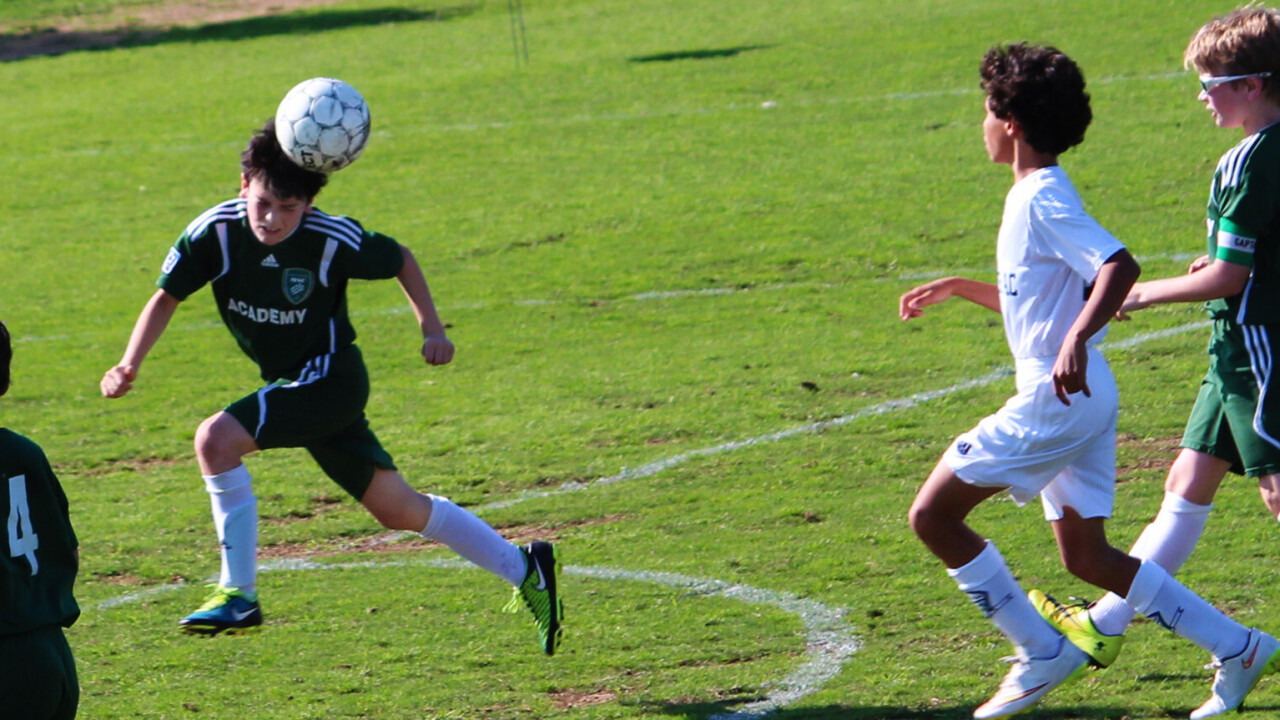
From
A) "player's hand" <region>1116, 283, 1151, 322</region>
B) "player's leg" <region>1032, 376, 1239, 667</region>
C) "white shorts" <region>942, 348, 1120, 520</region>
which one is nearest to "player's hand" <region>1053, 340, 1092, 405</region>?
"white shorts" <region>942, 348, 1120, 520</region>

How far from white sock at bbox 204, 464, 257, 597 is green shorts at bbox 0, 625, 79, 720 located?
4.79ft

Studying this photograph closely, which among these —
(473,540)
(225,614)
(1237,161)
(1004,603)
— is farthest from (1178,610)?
(225,614)

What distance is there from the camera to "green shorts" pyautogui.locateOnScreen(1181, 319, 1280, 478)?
13.9 ft

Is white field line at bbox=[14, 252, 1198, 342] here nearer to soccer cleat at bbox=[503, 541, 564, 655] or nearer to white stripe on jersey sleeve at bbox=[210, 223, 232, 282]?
soccer cleat at bbox=[503, 541, 564, 655]

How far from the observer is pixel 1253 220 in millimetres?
4230

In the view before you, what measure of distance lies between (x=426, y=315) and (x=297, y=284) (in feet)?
1.44

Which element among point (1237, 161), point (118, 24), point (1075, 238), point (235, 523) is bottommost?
point (235, 523)

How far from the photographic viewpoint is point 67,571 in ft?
11.9

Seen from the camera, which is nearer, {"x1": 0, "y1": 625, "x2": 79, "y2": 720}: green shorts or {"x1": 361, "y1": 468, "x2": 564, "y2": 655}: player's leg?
{"x1": 0, "y1": 625, "x2": 79, "y2": 720}: green shorts

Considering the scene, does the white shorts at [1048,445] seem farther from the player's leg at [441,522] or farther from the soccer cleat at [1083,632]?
the player's leg at [441,522]

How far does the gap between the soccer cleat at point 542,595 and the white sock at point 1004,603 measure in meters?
1.44

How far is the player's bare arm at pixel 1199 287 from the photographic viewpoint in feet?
13.9

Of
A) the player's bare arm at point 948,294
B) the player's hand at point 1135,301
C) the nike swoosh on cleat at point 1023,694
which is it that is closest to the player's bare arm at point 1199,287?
the player's hand at point 1135,301

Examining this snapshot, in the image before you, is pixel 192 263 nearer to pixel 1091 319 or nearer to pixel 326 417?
pixel 326 417
